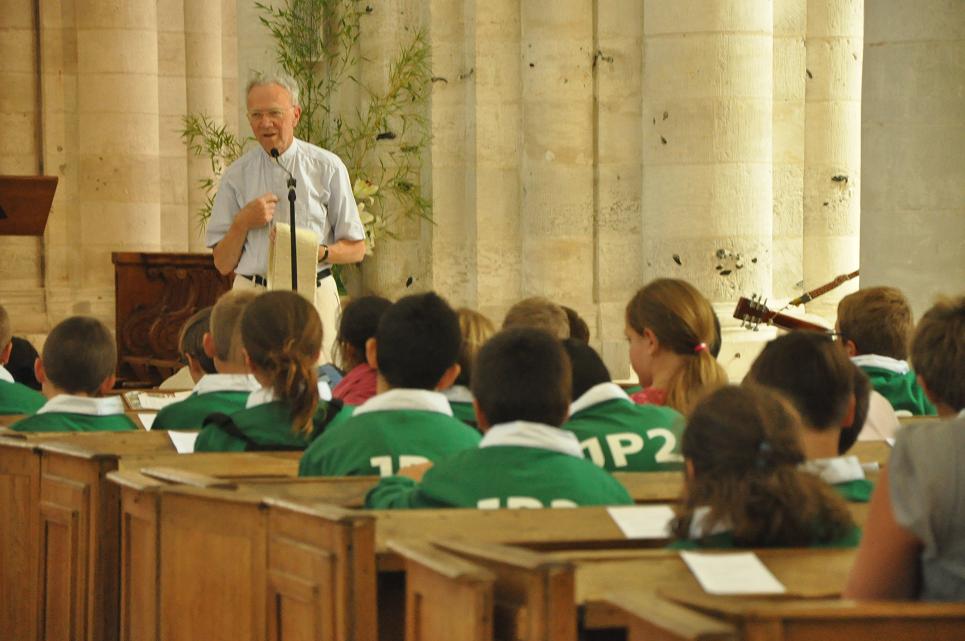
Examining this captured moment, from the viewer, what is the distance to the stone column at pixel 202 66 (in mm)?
18281

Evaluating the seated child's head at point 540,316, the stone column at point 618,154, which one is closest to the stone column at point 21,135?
the stone column at point 618,154

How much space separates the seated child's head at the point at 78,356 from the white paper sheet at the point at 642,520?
230 cm

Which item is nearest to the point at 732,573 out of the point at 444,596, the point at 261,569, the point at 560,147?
the point at 444,596

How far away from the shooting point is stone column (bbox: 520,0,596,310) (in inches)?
380

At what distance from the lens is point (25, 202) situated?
9.07m

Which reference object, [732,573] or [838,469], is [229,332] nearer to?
[838,469]

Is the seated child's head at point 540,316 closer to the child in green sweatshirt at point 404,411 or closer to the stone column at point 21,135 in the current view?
the child in green sweatshirt at point 404,411

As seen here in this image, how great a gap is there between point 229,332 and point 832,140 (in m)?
5.93

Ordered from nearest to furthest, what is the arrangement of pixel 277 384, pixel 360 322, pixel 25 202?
pixel 277 384
pixel 360 322
pixel 25 202

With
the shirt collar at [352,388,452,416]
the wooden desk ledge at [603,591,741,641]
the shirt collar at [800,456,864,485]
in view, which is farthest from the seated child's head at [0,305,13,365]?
the wooden desk ledge at [603,591,741,641]

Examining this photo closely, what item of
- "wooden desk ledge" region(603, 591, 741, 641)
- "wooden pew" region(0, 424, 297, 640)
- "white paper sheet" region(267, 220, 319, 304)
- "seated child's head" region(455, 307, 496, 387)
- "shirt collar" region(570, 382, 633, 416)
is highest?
"white paper sheet" region(267, 220, 319, 304)

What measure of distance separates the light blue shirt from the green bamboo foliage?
2.27 metres

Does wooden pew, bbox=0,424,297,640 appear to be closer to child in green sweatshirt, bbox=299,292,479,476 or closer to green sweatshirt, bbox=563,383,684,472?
child in green sweatshirt, bbox=299,292,479,476

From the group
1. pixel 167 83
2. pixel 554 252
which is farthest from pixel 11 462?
pixel 167 83
